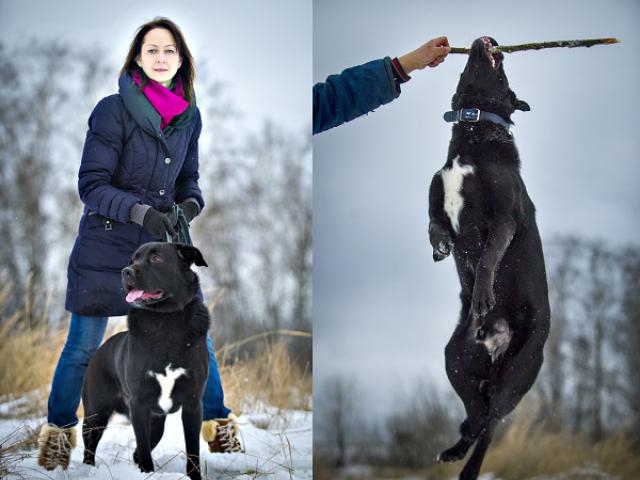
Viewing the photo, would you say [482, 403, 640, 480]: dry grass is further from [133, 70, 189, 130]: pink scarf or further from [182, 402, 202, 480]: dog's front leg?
[133, 70, 189, 130]: pink scarf

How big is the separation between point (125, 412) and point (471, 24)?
1865mm

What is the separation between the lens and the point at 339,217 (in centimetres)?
324

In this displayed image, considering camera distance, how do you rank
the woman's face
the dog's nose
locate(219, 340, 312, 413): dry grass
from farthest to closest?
locate(219, 340, 312, 413): dry grass
the woman's face
the dog's nose

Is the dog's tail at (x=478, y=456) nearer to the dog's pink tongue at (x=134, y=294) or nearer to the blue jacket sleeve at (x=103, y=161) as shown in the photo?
the dog's pink tongue at (x=134, y=294)

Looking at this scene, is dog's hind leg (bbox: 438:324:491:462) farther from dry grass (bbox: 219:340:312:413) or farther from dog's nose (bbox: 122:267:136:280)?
dog's nose (bbox: 122:267:136:280)

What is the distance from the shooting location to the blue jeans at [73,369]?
10.1 ft

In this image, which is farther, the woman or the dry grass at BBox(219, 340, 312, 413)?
the dry grass at BBox(219, 340, 312, 413)

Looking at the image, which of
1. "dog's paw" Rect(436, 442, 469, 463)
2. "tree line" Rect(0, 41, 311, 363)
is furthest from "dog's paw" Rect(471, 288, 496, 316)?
"tree line" Rect(0, 41, 311, 363)

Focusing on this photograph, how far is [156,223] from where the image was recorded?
9.80 feet

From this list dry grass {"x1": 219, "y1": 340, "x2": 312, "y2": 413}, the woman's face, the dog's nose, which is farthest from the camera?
dry grass {"x1": 219, "y1": 340, "x2": 312, "y2": 413}

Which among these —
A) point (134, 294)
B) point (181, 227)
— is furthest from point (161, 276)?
point (181, 227)

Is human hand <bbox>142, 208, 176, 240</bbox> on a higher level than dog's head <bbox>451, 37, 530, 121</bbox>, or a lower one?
lower

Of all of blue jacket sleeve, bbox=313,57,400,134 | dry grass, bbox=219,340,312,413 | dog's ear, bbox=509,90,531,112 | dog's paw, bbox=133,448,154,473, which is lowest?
dog's paw, bbox=133,448,154,473

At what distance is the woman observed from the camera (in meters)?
3.05
